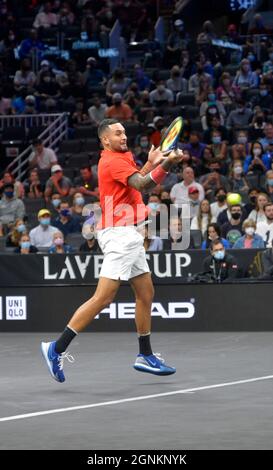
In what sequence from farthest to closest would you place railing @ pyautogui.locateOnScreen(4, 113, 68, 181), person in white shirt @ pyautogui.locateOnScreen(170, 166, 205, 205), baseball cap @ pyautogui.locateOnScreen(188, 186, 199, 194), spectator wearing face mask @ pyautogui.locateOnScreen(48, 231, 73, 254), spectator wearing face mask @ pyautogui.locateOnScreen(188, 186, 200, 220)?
railing @ pyautogui.locateOnScreen(4, 113, 68, 181), person in white shirt @ pyautogui.locateOnScreen(170, 166, 205, 205), baseball cap @ pyautogui.locateOnScreen(188, 186, 199, 194), spectator wearing face mask @ pyautogui.locateOnScreen(188, 186, 200, 220), spectator wearing face mask @ pyautogui.locateOnScreen(48, 231, 73, 254)

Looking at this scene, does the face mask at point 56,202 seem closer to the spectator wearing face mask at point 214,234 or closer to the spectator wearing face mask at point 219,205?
the spectator wearing face mask at point 219,205

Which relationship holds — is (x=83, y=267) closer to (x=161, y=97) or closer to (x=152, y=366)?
(x=152, y=366)

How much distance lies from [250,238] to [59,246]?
318 cm

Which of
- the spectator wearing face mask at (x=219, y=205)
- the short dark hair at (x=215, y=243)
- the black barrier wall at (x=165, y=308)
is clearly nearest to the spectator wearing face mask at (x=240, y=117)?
the spectator wearing face mask at (x=219, y=205)

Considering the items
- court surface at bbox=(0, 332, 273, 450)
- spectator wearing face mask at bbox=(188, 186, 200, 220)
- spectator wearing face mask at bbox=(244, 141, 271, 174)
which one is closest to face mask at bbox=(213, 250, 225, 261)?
court surface at bbox=(0, 332, 273, 450)

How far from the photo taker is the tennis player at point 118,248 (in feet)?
32.8

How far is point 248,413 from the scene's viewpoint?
8.10 m

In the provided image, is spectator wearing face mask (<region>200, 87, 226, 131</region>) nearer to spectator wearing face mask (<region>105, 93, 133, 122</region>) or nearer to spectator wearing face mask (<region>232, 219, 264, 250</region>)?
spectator wearing face mask (<region>105, 93, 133, 122</region>)

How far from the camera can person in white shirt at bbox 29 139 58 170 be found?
24.2m

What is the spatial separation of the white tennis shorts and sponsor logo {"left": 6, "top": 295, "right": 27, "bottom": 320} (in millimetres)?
6668

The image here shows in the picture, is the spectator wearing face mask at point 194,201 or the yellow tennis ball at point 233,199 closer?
the yellow tennis ball at point 233,199

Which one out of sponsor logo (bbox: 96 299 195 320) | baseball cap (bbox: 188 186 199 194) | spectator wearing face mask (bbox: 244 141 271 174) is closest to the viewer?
sponsor logo (bbox: 96 299 195 320)

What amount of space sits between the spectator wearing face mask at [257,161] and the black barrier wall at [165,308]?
5.44 metres

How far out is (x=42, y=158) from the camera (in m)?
24.5
